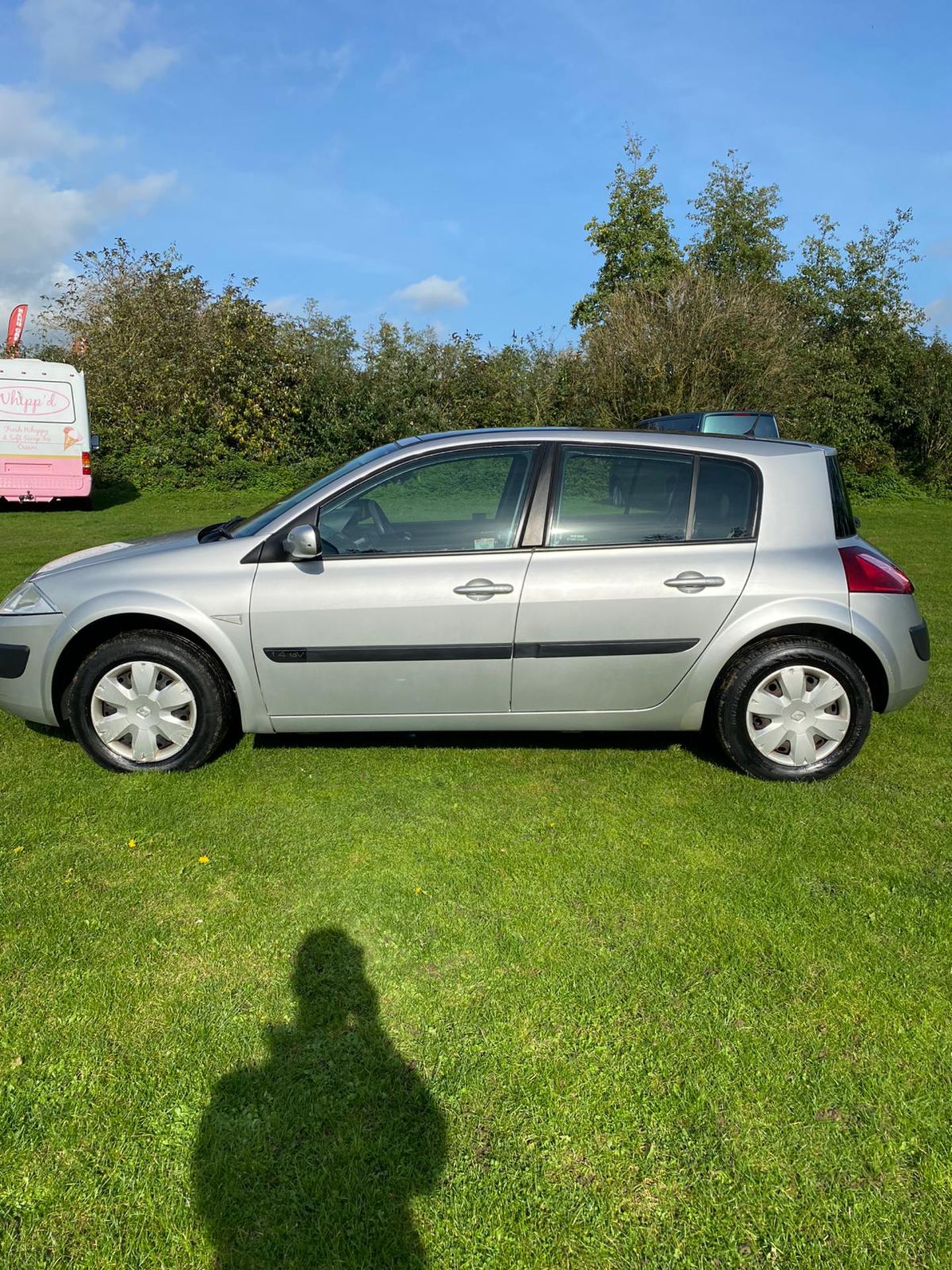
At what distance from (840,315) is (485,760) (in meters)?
25.5

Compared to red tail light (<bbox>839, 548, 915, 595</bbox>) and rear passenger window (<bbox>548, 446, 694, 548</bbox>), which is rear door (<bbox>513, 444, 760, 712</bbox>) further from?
red tail light (<bbox>839, 548, 915, 595</bbox>)

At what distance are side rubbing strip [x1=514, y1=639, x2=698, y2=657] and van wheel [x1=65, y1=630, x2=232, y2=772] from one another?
1.50 m

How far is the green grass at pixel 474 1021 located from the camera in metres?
1.88

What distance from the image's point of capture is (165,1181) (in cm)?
196

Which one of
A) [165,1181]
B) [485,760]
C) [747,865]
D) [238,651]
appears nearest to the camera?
[165,1181]

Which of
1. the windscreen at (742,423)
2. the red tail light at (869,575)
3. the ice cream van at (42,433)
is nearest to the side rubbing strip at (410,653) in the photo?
the red tail light at (869,575)

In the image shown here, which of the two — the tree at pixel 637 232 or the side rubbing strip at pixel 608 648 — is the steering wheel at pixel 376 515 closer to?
the side rubbing strip at pixel 608 648

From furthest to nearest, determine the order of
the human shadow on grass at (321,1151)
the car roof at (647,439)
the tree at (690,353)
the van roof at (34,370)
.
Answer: the tree at (690,353) → the van roof at (34,370) → the car roof at (647,439) → the human shadow on grass at (321,1151)

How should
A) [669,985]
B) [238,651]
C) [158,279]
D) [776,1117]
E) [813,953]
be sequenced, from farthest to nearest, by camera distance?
[158,279] < [238,651] < [813,953] < [669,985] < [776,1117]

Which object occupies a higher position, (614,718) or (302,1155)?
(614,718)

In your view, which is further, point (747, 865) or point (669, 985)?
point (747, 865)

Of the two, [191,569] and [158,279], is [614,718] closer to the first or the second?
[191,569]

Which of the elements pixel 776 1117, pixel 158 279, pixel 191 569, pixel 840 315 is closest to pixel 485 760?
pixel 191 569

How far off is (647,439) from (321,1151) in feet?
11.0
